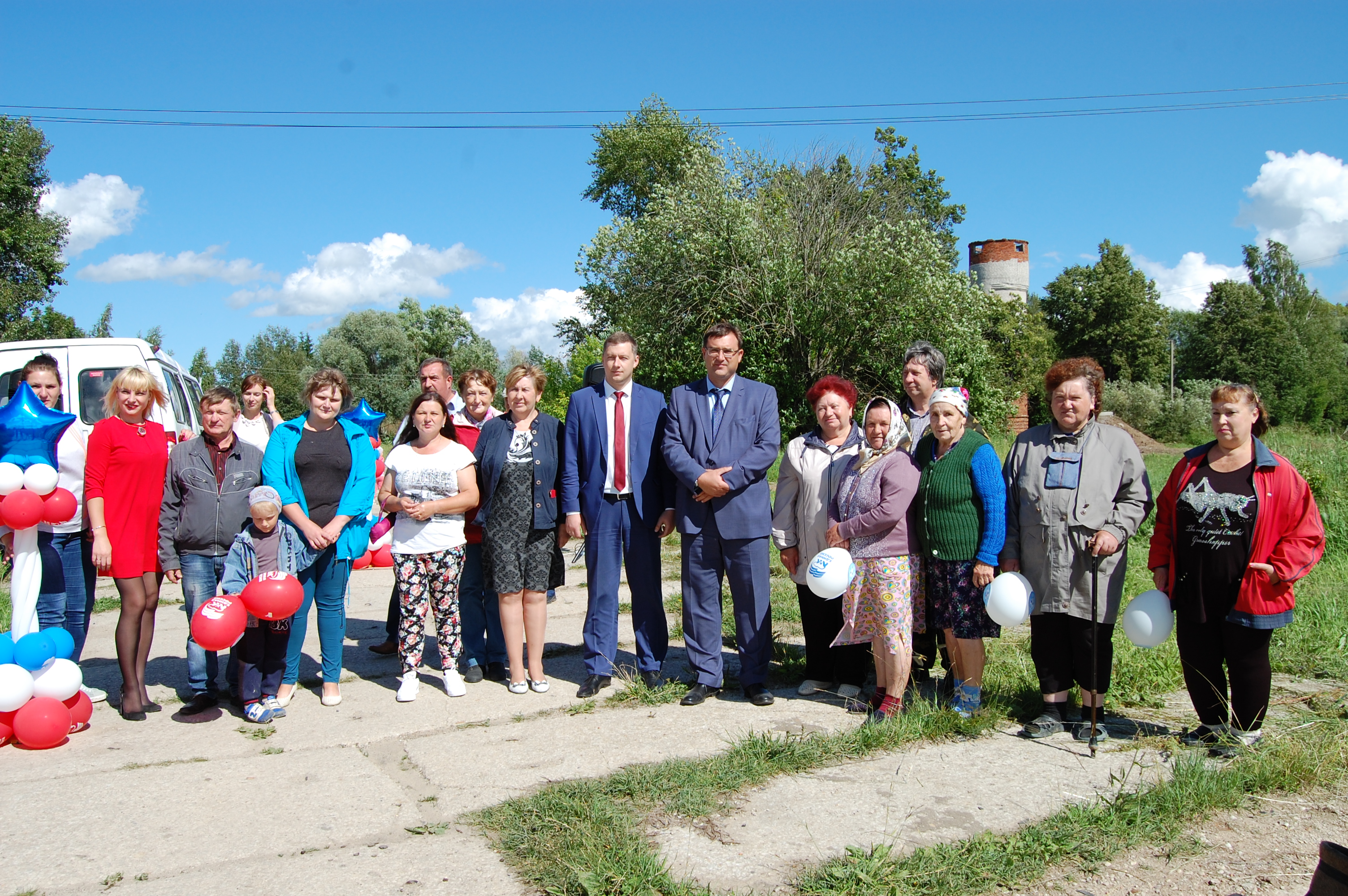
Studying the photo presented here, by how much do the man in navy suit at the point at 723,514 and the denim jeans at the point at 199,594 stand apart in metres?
2.57

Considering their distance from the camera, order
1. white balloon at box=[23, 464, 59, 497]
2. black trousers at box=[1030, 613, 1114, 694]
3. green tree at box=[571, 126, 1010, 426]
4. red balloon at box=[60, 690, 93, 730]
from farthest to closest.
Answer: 1. green tree at box=[571, 126, 1010, 426]
2. white balloon at box=[23, 464, 59, 497]
3. red balloon at box=[60, 690, 93, 730]
4. black trousers at box=[1030, 613, 1114, 694]

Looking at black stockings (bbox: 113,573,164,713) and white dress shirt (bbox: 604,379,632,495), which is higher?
white dress shirt (bbox: 604,379,632,495)

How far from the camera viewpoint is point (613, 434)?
514 centimetres

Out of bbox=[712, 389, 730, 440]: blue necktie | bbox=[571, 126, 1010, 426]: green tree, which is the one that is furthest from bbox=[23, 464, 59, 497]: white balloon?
bbox=[571, 126, 1010, 426]: green tree

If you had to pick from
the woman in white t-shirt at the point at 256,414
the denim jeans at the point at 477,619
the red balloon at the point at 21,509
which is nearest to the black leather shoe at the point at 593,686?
the denim jeans at the point at 477,619

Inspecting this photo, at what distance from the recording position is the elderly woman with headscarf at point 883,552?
4461 mm

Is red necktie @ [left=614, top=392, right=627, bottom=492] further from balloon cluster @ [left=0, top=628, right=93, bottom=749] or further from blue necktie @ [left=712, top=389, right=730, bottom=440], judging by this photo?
balloon cluster @ [left=0, top=628, right=93, bottom=749]

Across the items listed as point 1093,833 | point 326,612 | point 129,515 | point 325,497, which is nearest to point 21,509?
point 129,515

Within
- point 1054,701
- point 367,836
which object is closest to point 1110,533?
point 1054,701

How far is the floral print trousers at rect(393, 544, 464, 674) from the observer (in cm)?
502

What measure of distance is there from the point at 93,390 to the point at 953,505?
899 centimetres

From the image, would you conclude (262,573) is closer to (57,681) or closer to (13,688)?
(57,681)

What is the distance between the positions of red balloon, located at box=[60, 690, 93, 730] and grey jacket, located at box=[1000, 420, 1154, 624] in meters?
4.76

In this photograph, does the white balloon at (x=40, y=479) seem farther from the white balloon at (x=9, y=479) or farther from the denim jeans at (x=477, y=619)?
the denim jeans at (x=477, y=619)
